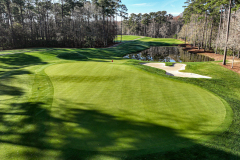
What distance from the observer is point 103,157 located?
143 inches

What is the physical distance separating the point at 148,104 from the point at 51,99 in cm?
436

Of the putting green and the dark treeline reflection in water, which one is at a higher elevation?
the dark treeline reflection in water

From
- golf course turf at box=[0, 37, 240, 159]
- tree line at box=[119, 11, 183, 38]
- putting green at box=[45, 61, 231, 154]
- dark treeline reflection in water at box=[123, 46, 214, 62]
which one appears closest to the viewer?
golf course turf at box=[0, 37, 240, 159]

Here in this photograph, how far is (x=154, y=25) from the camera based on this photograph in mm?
98688

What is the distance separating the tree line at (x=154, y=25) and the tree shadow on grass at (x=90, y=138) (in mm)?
98033

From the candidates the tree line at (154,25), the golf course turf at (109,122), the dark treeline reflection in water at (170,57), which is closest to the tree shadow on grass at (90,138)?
the golf course turf at (109,122)

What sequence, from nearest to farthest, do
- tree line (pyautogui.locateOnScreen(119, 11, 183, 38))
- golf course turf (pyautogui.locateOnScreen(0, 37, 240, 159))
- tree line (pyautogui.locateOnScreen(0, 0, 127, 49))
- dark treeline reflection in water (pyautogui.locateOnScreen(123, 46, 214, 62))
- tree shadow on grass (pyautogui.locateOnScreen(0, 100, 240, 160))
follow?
tree shadow on grass (pyautogui.locateOnScreen(0, 100, 240, 160)) → golf course turf (pyautogui.locateOnScreen(0, 37, 240, 159)) → dark treeline reflection in water (pyautogui.locateOnScreen(123, 46, 214, 62)) → tree line (pyautogui.locateOnScreen(0, 0, 127, 49)) → tree line (pyautogui.locateOnScreen(119, 11, 183, 38))

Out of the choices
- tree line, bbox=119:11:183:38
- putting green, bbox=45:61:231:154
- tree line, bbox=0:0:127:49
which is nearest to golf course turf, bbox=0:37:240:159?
putting green, bbox=45:61:231:154

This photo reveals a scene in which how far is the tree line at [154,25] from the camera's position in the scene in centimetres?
9959

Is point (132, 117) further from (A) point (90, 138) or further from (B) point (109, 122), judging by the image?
(A) point (90, 138)

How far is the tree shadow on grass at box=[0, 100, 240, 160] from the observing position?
377 centimetres

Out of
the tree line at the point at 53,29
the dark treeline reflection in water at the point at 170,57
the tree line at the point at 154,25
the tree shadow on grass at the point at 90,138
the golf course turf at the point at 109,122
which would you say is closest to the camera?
the tree shadow on grass at the point at 90,138

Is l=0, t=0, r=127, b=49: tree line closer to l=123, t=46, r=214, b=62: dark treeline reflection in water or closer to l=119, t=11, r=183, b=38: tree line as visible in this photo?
l=123, t=46, r=214, b=62: dark treeline reflection in water

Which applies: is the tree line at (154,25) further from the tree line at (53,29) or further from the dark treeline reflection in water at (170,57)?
the dark treeline reflection in water at (170,57)
